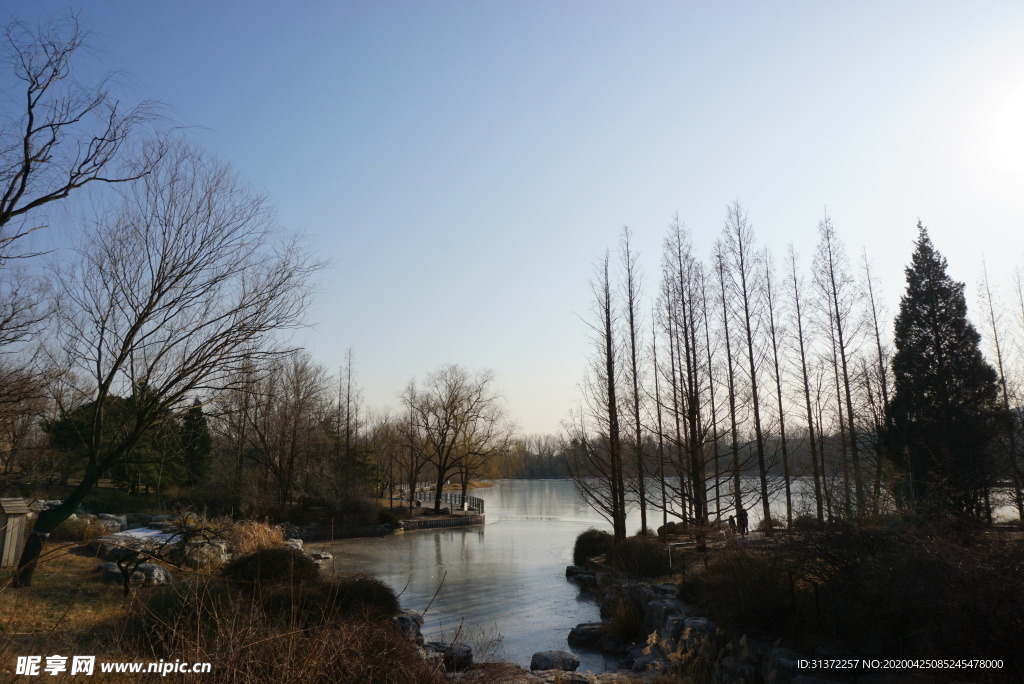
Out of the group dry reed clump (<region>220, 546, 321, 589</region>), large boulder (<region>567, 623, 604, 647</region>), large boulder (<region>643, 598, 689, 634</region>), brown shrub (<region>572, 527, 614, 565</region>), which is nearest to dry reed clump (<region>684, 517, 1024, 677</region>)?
large boulder (<region>643, 598, 689, 634</region>)

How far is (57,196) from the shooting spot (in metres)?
7.45

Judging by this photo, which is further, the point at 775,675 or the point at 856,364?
the point at 856,364

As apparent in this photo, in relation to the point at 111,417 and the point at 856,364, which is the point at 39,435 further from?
the point at 856,364

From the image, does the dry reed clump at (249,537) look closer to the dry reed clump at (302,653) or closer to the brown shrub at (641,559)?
the brown shrub at (641,559)

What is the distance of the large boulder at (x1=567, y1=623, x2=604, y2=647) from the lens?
35.4 feet

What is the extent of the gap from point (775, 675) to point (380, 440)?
1807 inches

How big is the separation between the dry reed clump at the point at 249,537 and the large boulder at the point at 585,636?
350 inches

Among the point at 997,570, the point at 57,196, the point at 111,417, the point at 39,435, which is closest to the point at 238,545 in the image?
the point at 111,417

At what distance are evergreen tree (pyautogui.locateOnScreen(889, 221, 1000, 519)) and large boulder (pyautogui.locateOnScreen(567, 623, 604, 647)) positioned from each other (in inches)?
370

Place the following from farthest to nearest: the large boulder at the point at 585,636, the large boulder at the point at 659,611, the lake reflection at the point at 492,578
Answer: the lake reflection at the point at 492,578
the large boulder at the point at 585,636
the large boulder at the point at 659,611

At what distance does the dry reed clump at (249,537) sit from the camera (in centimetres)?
1639

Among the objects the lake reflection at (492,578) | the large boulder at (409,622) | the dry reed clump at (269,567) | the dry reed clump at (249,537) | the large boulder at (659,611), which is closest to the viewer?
the large boulder at (409,622)

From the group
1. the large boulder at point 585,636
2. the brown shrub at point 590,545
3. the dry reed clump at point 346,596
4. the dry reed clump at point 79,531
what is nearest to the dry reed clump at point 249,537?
the dry reed clump at point 79,531

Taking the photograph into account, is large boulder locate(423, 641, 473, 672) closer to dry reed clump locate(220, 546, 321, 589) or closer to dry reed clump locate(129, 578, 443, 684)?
dry reed clump locate(129, 578, 443, 684)
